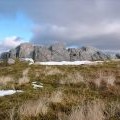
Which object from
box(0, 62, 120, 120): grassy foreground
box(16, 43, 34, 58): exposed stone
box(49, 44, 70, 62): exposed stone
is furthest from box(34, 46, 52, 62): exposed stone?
box(0, 62, 120, 120): grassy foreground

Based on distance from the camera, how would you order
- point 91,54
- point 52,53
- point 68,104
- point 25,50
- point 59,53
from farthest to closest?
point 91,54 < point 25,50 < point 59,53 < point 52,53 < point 68,104

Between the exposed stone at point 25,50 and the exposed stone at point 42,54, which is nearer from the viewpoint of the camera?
the exposed stone at point 42,54

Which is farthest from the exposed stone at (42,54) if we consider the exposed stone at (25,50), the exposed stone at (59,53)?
the exposed stone at (25,50)

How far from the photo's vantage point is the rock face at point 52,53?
3300 inches

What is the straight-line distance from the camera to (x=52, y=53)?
85125 mm

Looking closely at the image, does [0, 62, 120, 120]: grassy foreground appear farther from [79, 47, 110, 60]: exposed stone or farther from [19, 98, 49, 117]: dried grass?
[79, 47, 110, 60]: exposed stone

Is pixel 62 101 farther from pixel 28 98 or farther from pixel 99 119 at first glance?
pixel 99 119

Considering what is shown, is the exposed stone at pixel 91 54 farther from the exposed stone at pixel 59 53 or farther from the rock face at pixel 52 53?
the exposed stone at pixel 59 53

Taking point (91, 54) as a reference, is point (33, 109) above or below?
below

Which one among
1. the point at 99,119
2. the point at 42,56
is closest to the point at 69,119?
the point at 99,119

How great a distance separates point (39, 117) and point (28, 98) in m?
3.75

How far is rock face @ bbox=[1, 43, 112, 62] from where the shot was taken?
83.8 m

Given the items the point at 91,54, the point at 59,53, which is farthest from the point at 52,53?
the point at 91,54

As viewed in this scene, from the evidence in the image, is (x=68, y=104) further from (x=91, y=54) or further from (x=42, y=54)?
(x=91, y=54)
